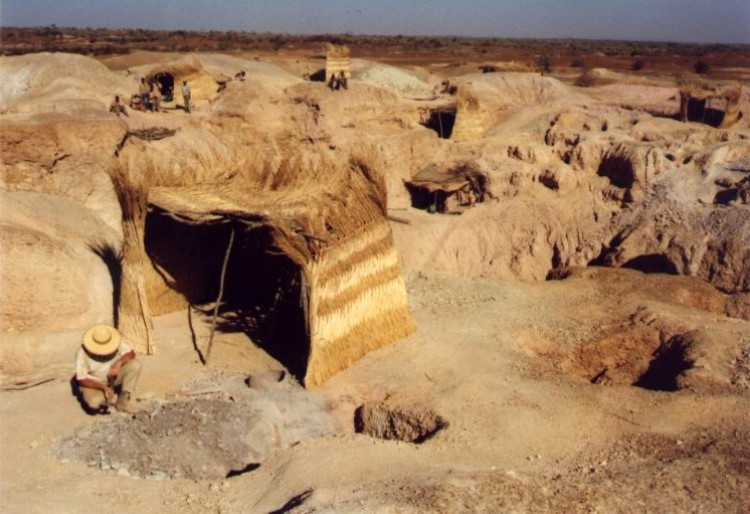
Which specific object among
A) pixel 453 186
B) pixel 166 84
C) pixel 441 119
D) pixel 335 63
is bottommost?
pixel 453 186

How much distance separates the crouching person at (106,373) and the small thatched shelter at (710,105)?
62.3ft

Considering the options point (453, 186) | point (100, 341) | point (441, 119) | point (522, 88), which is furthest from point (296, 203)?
point (522, 88)

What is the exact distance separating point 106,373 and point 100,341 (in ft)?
1.54

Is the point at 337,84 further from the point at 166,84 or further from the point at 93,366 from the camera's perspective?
the point at 93,366

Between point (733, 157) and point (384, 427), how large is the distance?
12.1 m

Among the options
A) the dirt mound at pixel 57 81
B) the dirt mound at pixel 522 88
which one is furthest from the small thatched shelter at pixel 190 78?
the dirt mound at pixel 522 88

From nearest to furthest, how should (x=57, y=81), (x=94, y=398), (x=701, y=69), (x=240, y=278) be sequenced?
(x=94, y=398)
(x=240, y=278)
(x=57, y=81)
(x=701, y=69)

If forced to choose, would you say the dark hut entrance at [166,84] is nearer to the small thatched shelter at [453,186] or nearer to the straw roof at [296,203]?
the small thatched shelter at [453,186]

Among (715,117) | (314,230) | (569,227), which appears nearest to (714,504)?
(314,230)

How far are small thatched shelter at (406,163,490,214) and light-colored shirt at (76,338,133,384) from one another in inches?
402

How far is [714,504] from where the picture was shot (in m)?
6.69

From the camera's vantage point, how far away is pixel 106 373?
8.59 metres

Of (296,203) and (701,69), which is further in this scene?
(701,69)

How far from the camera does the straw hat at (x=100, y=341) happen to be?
835cm
